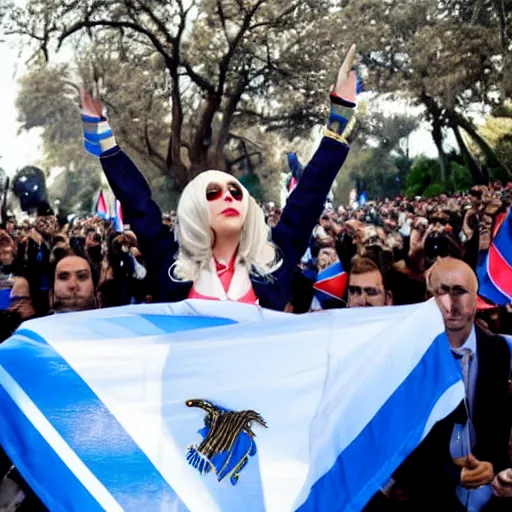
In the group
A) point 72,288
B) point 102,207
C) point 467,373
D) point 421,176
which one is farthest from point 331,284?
point 102,207

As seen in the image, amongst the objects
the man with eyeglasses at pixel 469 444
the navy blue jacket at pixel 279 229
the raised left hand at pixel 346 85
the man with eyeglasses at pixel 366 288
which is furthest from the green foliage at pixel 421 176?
the navy blue jacket at pixel 279 229

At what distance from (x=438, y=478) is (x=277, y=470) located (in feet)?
2.41

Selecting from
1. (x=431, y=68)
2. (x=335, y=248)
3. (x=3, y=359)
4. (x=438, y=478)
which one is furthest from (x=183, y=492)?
(x=431, y=68)

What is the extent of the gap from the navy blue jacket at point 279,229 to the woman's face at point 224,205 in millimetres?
187

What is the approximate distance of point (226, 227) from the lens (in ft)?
8.63

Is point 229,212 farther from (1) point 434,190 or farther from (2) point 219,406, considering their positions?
(1) point 434,190

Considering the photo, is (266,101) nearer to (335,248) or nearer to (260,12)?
(260,12)

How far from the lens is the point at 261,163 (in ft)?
17.2

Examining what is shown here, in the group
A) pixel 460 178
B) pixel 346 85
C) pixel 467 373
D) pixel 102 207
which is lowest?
pixel 467 373

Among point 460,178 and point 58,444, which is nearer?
point 58,444

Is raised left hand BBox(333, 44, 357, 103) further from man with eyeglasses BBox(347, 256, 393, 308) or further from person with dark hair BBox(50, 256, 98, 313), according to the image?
person with dark hair BBox(50, 256, 98, 313)

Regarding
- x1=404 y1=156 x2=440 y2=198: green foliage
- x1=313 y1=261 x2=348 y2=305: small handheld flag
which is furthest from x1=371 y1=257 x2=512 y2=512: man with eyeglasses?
x1=404 y1=156 x2=440 y2=198: green foliage

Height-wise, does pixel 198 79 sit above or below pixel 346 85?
above

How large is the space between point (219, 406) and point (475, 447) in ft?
3.34
